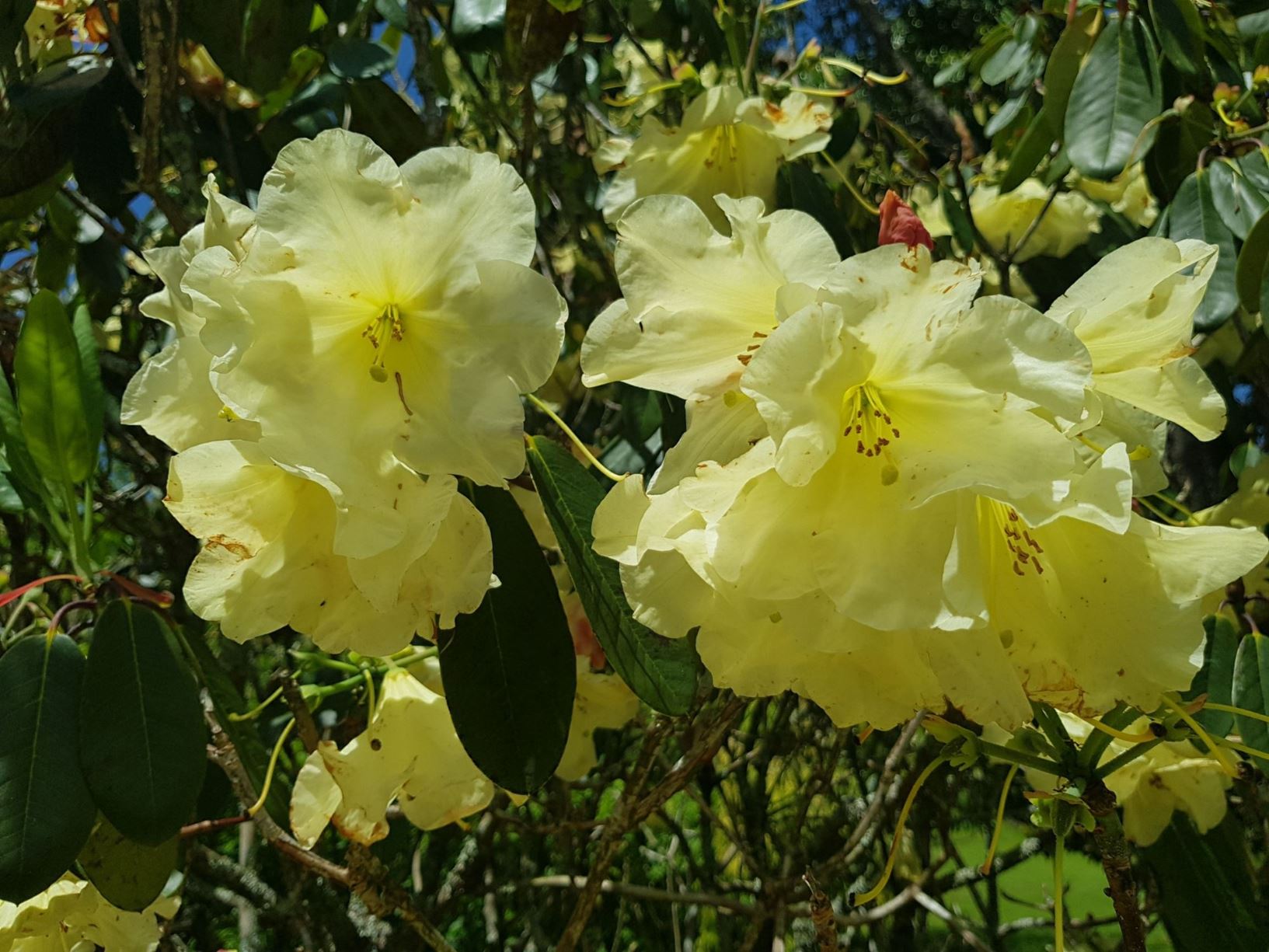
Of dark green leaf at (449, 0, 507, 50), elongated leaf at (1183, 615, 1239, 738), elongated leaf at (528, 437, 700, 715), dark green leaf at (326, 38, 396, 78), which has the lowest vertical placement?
elongated leaf at (1183, 615, 1239, 738)

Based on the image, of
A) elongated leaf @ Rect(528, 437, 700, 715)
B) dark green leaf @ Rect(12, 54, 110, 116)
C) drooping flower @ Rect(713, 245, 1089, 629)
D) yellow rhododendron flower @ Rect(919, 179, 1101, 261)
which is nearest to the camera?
drooping flower @ Rect(713, 245, 1089, 629)

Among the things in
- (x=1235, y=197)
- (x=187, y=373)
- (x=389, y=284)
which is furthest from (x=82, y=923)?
(x=1235, y=197)

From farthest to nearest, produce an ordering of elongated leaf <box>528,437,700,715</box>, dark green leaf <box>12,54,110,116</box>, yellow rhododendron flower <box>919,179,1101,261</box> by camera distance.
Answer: yellow rhododendron flower <box>919,179,1101,261</box>
dark green leaf <box>12,54,110,116</box>
elongated leaf <box>528,437,700,715</box>

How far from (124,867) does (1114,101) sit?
152cm

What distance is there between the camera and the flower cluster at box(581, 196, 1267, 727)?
598 mm

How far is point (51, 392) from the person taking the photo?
1.05 metres

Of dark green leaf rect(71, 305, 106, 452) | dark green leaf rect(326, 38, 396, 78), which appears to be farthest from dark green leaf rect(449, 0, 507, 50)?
dark green leaf rect(71, 305, 106, 452)

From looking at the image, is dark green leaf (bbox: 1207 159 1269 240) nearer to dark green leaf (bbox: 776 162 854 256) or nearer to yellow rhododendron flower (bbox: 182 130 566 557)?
dark green leaf (bbox: 776 162 854 256)

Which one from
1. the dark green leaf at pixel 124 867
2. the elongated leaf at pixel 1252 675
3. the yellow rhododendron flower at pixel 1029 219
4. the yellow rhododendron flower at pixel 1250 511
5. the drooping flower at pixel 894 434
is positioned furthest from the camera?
the yellow rhododendron flower at pixel 1029 219

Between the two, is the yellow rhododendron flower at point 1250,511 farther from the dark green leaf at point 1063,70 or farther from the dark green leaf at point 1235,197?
the dark green leaf at point 1063,70

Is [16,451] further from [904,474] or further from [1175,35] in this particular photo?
[1175,35]

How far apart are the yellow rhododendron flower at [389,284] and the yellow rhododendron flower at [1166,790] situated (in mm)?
912

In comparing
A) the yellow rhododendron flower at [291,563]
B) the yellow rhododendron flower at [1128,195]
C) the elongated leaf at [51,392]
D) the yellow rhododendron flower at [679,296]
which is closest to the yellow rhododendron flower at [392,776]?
the yellow rhododendron flower at [291,563]

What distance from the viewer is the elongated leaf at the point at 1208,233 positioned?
4.08 ft
